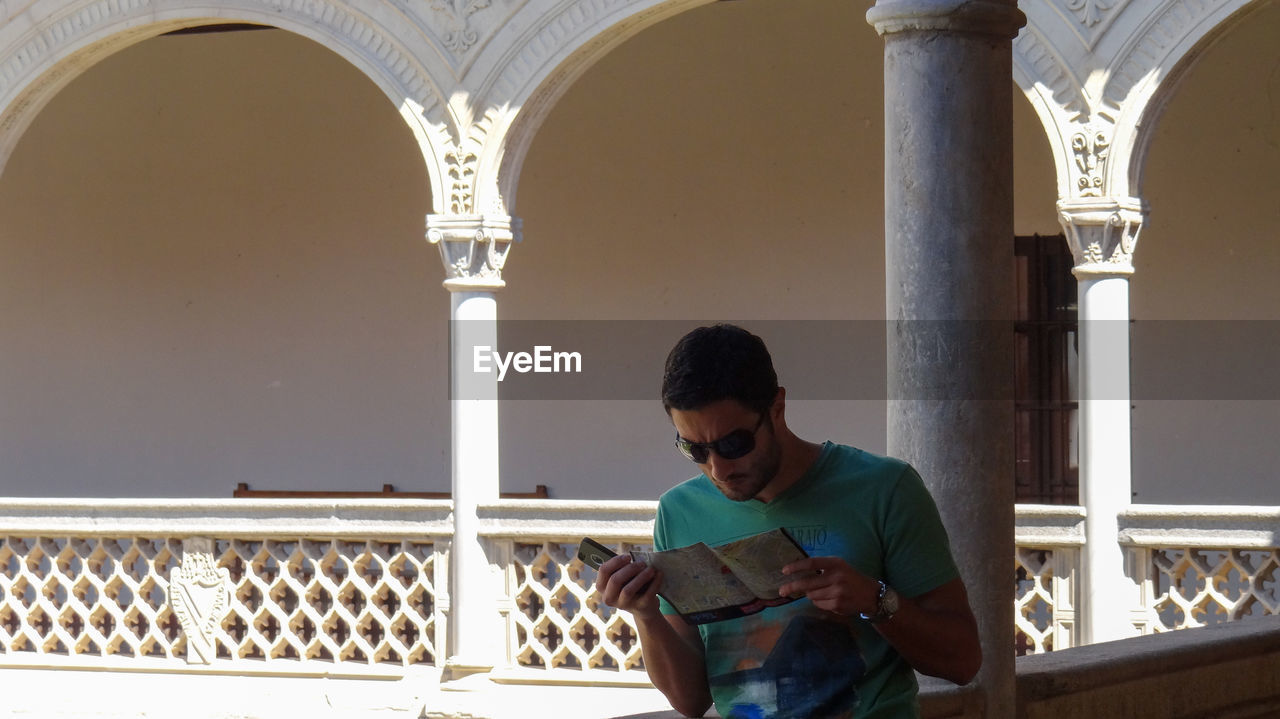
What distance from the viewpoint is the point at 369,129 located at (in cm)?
1144

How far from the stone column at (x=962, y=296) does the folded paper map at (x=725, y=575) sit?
118 cm

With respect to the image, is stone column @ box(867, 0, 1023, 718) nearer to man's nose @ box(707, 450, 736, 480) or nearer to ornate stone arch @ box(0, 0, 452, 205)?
man's nose @ box(707, 450, 736, 480)

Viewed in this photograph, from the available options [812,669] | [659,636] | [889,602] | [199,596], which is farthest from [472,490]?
[889,602]

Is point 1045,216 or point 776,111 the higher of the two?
point 776,111

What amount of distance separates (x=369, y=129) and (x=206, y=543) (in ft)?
12.6

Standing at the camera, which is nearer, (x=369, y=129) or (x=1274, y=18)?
(x=1274, y=18)

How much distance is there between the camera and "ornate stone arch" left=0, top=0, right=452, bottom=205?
8391mm

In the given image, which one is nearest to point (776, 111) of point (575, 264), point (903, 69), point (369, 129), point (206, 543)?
point (575, 264)

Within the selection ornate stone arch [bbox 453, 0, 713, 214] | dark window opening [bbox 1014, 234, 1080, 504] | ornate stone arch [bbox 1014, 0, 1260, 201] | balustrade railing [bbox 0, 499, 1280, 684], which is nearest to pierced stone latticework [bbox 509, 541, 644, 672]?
balustrade railing [bbox 0, 499, 1280, 684]

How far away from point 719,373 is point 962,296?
4.06 ft

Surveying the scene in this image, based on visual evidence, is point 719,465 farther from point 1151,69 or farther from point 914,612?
point 1151,69

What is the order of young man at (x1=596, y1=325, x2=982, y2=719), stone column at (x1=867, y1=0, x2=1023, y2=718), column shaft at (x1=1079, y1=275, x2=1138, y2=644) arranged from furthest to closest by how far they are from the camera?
column shaft at (x1=1079, y1=275, x2=1138, y2=644), stone column at (x1=867, y1=0, x2=1023, y2=718), young man at (x1=596, y1=325, x2=982, y2=719)

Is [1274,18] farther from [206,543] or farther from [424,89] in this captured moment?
[206,543]

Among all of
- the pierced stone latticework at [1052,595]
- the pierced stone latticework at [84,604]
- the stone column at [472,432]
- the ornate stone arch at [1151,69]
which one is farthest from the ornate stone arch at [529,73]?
the pierced stone latticework at [1052,595]
